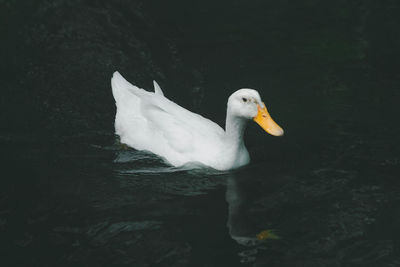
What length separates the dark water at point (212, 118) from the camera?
538cm

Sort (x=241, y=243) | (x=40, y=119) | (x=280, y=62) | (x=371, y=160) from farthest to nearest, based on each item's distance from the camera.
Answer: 1. (x=280, y=62)
2. (x=40, y=119)
3. (x=371, y=160)
4. (x=241, y=243)

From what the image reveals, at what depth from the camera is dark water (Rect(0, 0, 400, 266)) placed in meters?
5.38

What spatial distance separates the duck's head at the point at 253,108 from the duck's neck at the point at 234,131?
0.18m

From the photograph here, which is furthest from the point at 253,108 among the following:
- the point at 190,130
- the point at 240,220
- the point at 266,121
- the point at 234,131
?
the point at 240,220

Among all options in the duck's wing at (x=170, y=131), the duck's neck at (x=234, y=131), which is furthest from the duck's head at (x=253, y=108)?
the duck's wing at (x=170, y=131)

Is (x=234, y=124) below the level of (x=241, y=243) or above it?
above

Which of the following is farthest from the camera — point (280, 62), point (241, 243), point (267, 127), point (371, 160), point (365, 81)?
point (280, 62)

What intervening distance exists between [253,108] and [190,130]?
947 millimetres

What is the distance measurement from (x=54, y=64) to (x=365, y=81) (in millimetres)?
5109

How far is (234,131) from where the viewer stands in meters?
6.75

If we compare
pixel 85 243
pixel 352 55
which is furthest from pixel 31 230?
pixel 352 55

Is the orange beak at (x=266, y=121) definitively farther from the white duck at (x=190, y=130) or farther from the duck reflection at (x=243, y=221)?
the duck reflection at (x=243, y=221)

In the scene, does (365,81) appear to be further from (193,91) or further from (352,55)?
(193,91)

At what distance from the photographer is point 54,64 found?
9961mm
